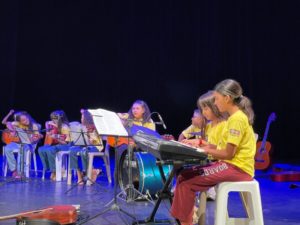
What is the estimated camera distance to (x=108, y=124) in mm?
4094

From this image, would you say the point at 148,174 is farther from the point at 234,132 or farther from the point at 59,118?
the point at 59,118

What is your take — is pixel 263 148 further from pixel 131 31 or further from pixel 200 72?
pixel 131 31

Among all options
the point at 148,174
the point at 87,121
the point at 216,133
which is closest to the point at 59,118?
the point at 87,121

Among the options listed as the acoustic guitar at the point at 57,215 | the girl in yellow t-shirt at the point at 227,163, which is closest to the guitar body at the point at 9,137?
the acoustic guitar at the point at 57,215

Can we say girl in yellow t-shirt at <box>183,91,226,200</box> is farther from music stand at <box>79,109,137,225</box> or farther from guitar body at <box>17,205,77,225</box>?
guitar body at <box>17,205,77,225</box>

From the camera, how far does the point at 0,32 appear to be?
11.7m

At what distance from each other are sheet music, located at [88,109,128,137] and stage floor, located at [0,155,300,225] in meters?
0.84

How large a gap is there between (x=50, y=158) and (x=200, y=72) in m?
4.75

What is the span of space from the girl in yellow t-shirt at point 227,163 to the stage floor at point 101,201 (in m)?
1.09

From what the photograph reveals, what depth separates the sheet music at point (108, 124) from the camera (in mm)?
4004

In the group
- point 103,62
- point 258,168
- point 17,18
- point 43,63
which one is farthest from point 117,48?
point 258,168

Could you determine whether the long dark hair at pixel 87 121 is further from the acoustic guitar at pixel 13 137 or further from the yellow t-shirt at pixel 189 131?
the yellow t-shirt at pixel 189 131

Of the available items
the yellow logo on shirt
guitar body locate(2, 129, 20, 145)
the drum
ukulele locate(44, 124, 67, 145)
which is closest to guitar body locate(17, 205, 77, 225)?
the drum

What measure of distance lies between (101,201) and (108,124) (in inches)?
62.8
